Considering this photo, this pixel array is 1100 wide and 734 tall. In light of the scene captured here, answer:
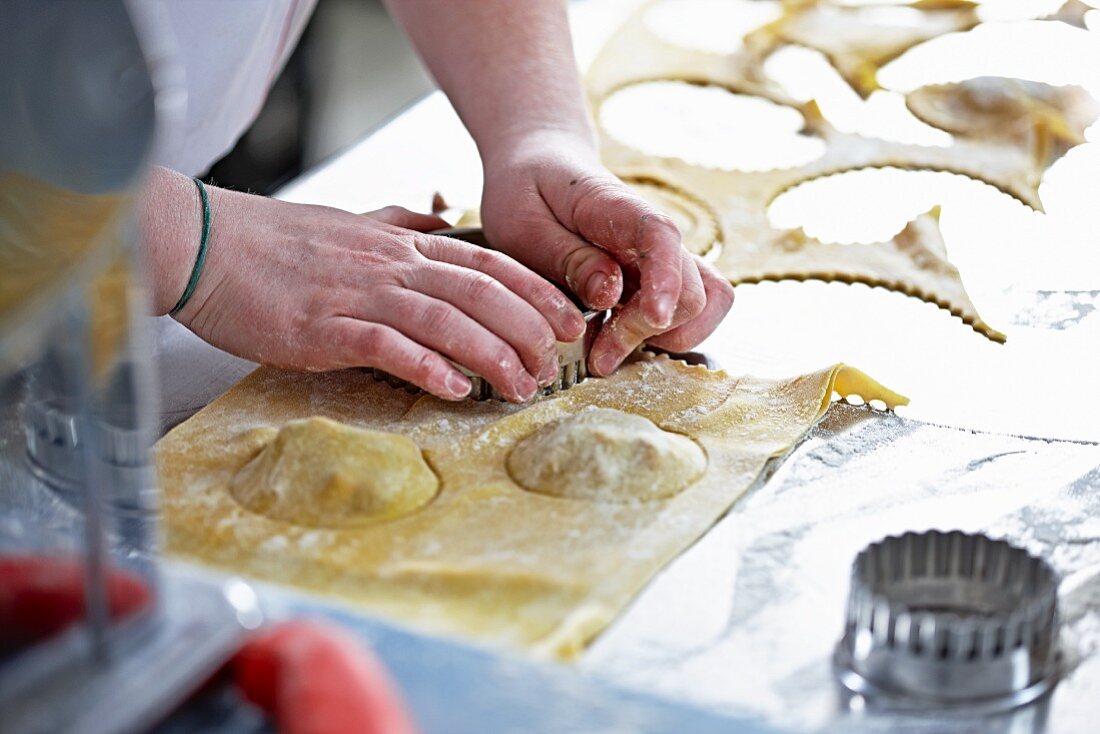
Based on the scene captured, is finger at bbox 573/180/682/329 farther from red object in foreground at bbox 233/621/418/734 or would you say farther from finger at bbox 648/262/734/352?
red object in foreground at bbox 233/621/418/734

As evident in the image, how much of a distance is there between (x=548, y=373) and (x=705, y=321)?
0.78 feet

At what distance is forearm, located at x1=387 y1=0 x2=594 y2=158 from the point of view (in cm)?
172

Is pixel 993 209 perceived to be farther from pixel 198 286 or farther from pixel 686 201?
pixel 198 286

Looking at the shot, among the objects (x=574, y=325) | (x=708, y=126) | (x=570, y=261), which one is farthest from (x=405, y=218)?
(x=708, y=126)

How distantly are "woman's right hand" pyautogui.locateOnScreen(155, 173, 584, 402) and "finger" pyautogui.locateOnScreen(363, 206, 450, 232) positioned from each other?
91mm

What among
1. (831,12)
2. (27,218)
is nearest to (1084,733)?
(27,218)

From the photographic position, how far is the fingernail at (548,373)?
1.31 m

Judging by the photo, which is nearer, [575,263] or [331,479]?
[331,479]

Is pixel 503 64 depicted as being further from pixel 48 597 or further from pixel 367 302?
pixel 48 597

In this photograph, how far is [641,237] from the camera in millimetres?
1391

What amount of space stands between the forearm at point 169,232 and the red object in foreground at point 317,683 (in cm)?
65

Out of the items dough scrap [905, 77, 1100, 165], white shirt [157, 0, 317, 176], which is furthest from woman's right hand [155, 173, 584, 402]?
dough scrap [905, 77, 1100, 165]

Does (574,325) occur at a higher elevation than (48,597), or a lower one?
lower

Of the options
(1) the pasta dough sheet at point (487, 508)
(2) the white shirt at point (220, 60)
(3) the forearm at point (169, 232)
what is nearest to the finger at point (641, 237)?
(1) the pasta dough sheet at point (487, 508)
